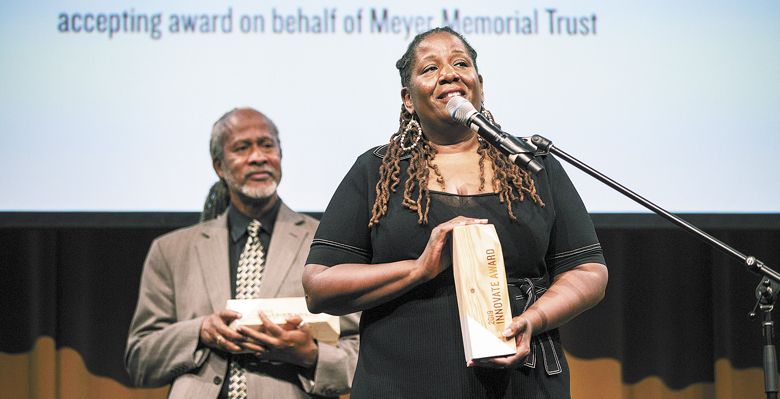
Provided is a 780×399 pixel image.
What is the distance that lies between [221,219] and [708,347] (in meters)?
2.19

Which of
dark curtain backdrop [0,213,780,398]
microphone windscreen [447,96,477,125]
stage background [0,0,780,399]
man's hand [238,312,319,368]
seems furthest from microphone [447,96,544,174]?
dark curtain backdrop [0,213,780,398]

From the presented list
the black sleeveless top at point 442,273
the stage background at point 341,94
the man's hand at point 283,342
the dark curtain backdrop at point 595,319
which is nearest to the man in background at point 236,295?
the man's hand at point 283,342

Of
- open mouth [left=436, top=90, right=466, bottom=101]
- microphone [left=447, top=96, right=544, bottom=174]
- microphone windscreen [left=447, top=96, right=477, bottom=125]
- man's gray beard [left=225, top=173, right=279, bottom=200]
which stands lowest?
man's gray beard [left=225, top=173, right=279, bottom=200]

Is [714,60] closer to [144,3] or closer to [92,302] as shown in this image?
[144,3]

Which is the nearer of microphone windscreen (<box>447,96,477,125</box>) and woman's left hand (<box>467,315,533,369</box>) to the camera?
woman's left hand (<box>467,315,533,369</box>)

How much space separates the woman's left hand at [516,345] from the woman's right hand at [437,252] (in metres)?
0.18

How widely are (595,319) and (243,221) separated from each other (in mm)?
1641

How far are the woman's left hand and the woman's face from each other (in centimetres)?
50

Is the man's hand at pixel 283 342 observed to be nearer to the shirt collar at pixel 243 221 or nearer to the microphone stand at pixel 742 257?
the shirt collar at pixel 243 221

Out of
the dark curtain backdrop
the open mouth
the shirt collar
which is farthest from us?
the dark curtain backdrop

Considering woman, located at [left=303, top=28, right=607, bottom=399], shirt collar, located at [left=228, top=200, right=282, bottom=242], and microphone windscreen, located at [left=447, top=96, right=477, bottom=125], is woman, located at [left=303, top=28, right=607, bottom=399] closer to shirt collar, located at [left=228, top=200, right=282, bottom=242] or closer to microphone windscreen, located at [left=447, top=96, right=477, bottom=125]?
microphone windscreen, located at [left=447, top=96, right=477, bottom=125]

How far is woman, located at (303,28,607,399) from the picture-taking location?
1904mm

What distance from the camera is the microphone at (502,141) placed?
6.06 feet

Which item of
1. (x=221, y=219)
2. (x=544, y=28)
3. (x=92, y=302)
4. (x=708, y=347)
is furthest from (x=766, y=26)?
(x=92, y=302)
